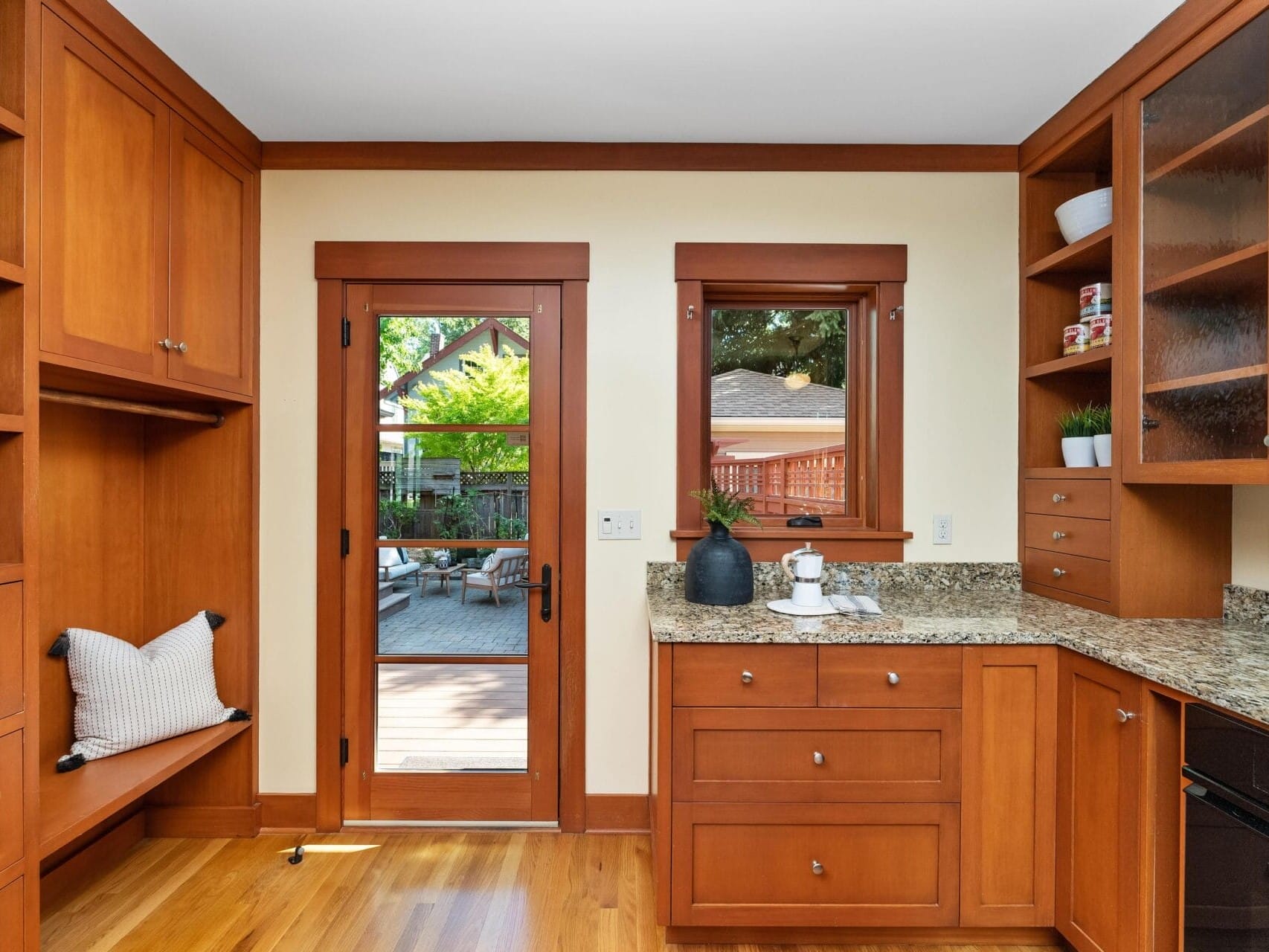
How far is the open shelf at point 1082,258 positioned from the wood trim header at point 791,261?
47cm

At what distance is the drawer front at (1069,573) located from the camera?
2.13 m

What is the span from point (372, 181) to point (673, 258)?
113 cm

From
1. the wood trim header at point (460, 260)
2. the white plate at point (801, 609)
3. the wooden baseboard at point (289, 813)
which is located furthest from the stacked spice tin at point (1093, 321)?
the wooden baseboard at point (289, 813)

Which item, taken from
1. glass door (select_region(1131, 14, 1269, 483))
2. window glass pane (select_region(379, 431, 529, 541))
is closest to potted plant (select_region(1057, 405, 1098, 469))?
glass door (select_region(1131, 14, 1269, 483))

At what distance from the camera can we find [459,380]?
8.36 feet

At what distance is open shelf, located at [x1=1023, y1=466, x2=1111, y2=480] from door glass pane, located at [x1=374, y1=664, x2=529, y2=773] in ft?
6.36

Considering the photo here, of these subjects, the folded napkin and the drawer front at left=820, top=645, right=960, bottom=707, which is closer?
the drawer front at left=820, top=645, right=960, bottom=707

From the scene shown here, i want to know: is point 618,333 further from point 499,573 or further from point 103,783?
point 103,783

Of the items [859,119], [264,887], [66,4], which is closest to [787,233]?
[859,119]

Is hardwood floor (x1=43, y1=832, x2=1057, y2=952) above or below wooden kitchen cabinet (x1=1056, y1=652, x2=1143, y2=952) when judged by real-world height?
below

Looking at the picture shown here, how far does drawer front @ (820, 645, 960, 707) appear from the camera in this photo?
190cm

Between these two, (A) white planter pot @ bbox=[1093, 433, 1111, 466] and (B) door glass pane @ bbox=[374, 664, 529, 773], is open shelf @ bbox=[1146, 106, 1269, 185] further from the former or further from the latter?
(B) door glass pane @ bbox=[374, 664, 529, 773]

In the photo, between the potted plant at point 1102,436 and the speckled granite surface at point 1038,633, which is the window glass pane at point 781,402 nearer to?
the speckled granite surface at point 1038,633

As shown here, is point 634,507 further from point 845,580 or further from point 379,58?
point 379,58
